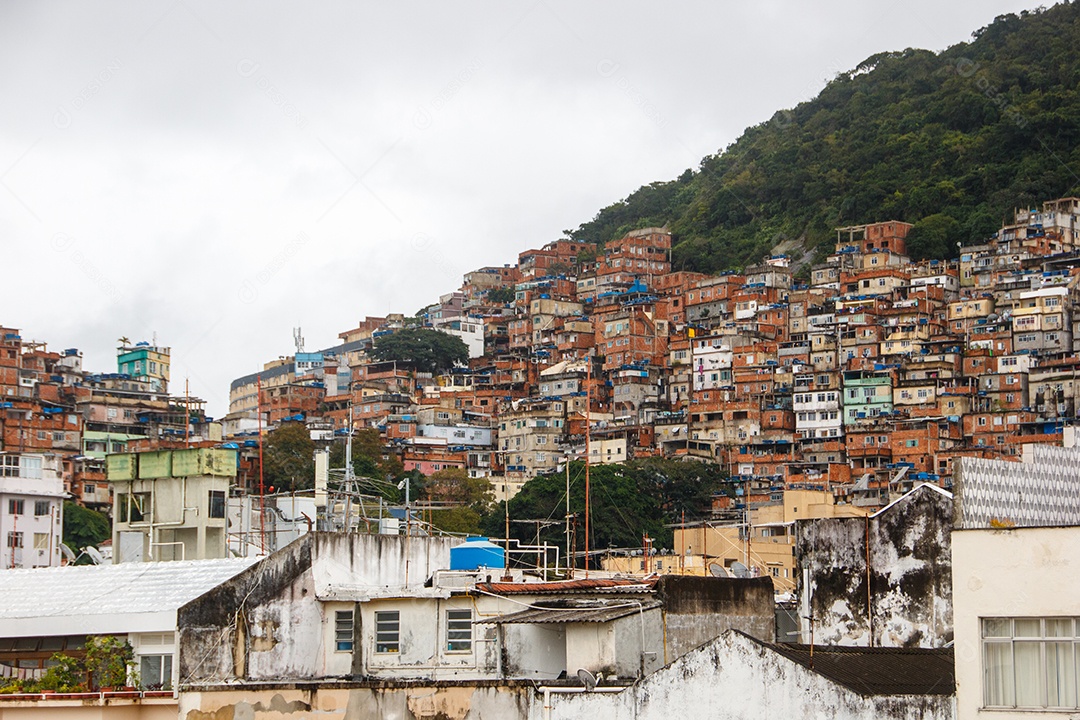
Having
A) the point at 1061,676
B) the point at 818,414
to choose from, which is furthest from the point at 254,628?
the point at 818,414

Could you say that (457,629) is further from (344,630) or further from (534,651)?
(534,651)

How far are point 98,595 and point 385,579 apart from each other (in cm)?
486

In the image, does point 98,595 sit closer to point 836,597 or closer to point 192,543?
point 192,543

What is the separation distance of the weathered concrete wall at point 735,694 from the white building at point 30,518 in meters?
31.8

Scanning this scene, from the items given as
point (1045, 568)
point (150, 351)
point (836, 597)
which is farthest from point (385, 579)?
point (150, 351)

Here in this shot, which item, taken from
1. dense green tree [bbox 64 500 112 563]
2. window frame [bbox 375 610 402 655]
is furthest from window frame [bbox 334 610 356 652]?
dense green tree [bbox 64 500 112 563]

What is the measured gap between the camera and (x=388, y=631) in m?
22.2

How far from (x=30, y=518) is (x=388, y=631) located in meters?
29.8

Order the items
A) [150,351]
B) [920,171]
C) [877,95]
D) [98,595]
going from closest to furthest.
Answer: [98,595] < [150,351] < [920,171] < [877,95]

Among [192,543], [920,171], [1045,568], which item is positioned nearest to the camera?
[1045,568]

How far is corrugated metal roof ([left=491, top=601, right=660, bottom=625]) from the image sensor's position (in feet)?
63.6

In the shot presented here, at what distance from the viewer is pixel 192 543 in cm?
3092

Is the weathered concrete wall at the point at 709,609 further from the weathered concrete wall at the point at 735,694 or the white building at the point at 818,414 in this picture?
the white building at the point at 818,414

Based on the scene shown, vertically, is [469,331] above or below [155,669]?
above
